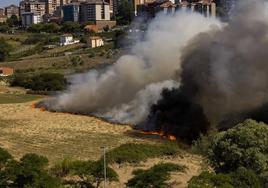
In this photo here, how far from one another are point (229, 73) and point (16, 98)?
80.2ft

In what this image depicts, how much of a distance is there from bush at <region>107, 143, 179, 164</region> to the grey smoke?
4.29 m

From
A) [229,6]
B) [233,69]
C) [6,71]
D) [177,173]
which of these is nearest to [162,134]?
[233,69]

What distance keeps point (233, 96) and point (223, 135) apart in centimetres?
982

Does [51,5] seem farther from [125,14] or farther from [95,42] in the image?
[95,42]

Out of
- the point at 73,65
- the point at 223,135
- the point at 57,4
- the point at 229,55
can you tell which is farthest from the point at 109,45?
the point at 57,4

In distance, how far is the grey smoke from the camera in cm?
3150

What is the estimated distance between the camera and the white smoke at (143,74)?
37156mm

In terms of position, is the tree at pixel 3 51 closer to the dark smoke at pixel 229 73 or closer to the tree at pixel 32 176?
the dark smoke at pixel 229 73

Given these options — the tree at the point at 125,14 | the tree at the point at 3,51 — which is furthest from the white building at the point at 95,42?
the tree at the point at 125,14

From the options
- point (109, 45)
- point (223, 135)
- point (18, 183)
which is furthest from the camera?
point (109, 45)

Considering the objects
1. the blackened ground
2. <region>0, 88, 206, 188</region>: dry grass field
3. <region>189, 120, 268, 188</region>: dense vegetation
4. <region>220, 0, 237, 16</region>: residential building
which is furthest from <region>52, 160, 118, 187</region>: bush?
<region>220, 0, 237, 16</region>: residential building

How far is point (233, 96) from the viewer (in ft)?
105

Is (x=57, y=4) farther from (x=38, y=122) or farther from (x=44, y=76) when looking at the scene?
(x=38, y=122)

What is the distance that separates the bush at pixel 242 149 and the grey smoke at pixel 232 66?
9335 mm
